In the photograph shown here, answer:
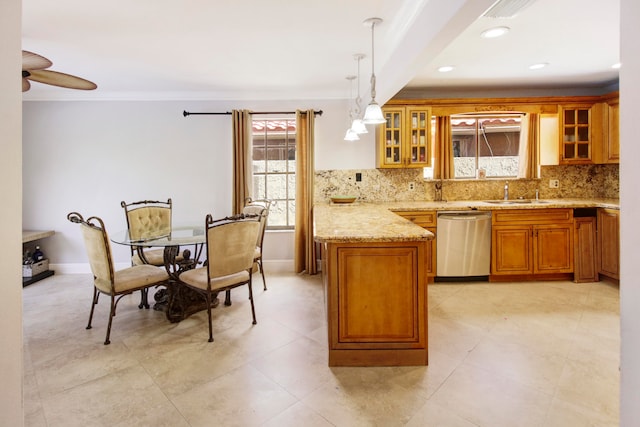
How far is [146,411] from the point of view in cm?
188

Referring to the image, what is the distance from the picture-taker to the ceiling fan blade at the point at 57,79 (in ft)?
7.36

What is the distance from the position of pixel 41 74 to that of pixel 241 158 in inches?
95.4

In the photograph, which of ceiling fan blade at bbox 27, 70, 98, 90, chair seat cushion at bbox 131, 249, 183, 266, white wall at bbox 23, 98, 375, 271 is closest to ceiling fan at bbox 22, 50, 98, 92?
ceiling fan blade at bbox 27, 70, 98, 90

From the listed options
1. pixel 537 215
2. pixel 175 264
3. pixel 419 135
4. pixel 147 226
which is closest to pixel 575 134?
pixel 537 215

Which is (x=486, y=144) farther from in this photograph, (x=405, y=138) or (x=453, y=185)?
(x=405, y=138)

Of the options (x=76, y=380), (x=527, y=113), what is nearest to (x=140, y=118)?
(x=76, y=380)

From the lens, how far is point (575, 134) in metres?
4.35

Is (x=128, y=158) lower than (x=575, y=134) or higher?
lower

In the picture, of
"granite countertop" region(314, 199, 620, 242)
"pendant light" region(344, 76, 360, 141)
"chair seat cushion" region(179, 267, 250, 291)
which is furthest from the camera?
"pendant light" region(344, 76, 360, 141)

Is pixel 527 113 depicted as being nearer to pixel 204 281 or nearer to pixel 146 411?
pixel 204 281

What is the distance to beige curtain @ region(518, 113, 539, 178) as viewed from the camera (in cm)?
444

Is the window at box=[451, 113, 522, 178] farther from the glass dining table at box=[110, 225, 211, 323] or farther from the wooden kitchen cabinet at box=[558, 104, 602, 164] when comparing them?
the glass dining table at box=[110, 225, 211, 323]

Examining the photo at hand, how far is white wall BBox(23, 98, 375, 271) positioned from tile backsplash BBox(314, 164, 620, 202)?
0.22 meters

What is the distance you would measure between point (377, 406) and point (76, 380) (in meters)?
1.85
